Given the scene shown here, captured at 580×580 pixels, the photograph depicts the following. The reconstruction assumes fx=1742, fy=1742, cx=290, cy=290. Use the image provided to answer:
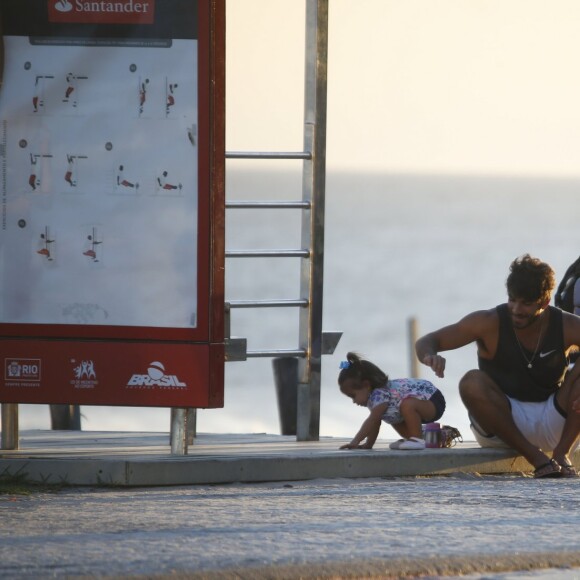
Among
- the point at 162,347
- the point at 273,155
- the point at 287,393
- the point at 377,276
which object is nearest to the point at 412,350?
the point at 287,393

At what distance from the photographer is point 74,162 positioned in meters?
8.50

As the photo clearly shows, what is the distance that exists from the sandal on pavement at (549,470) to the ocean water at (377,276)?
933 cm

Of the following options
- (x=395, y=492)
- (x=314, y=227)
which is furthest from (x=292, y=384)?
(x=395, y=492)

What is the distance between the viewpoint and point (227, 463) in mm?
8367

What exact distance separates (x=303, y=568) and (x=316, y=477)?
10.0 feet

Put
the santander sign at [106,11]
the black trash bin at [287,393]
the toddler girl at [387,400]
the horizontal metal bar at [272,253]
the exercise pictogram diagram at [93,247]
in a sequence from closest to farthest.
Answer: the santander sign at [106,11]
the exercise pictogram diagram at [93,247]
the toddler girl at [387,400]
the horizontal metal bar at [272,253]
the black trash bin at [287,393]

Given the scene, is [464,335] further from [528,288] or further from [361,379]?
[361,379]

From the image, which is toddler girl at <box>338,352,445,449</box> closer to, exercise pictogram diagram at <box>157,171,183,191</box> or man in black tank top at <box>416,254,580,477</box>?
→ man in black tank top at <box>416,254,580,477</box>

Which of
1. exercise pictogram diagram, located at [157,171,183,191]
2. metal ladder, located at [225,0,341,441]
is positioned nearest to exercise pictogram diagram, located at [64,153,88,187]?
exercise pictogram diagram, located at [157,171,183,191]

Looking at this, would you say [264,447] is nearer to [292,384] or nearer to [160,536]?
[160,536]

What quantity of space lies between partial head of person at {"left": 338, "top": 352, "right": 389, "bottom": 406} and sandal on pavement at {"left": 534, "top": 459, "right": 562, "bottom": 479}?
1330 millimetres

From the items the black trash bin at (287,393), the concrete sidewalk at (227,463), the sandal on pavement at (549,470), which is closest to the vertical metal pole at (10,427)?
the concrete sidewalk at (227,463)

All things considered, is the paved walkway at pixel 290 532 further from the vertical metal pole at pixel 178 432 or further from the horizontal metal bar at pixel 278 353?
the horizontal metal bar at pixel 278 353

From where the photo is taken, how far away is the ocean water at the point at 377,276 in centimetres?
2445
